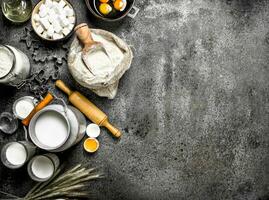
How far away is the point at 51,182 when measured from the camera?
3.65 meters

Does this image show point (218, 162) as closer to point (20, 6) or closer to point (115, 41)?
point (115, 41)

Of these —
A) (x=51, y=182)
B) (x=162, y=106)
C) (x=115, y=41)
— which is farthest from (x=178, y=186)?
(x=115, y=41)

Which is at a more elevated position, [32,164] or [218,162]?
[32,164]

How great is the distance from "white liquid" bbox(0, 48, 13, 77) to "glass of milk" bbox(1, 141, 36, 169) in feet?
1.88

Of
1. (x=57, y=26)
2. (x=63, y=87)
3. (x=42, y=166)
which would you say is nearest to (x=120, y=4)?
(x=57, y=26)

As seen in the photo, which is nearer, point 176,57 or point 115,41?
point 115,41

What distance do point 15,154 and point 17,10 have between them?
1.20m

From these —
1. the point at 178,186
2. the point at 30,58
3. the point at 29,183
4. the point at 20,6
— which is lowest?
the point at 178,186

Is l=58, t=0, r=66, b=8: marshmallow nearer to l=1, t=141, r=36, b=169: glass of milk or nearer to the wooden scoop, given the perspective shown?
the wooden scoop

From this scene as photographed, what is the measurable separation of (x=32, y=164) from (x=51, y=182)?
0.22 metres

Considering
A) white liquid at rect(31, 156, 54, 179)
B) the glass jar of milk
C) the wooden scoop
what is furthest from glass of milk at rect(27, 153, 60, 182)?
the wooden scoop

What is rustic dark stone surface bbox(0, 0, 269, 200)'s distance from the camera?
3826mm

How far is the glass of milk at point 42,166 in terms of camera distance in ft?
12.1

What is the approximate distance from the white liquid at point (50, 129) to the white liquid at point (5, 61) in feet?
1.56
